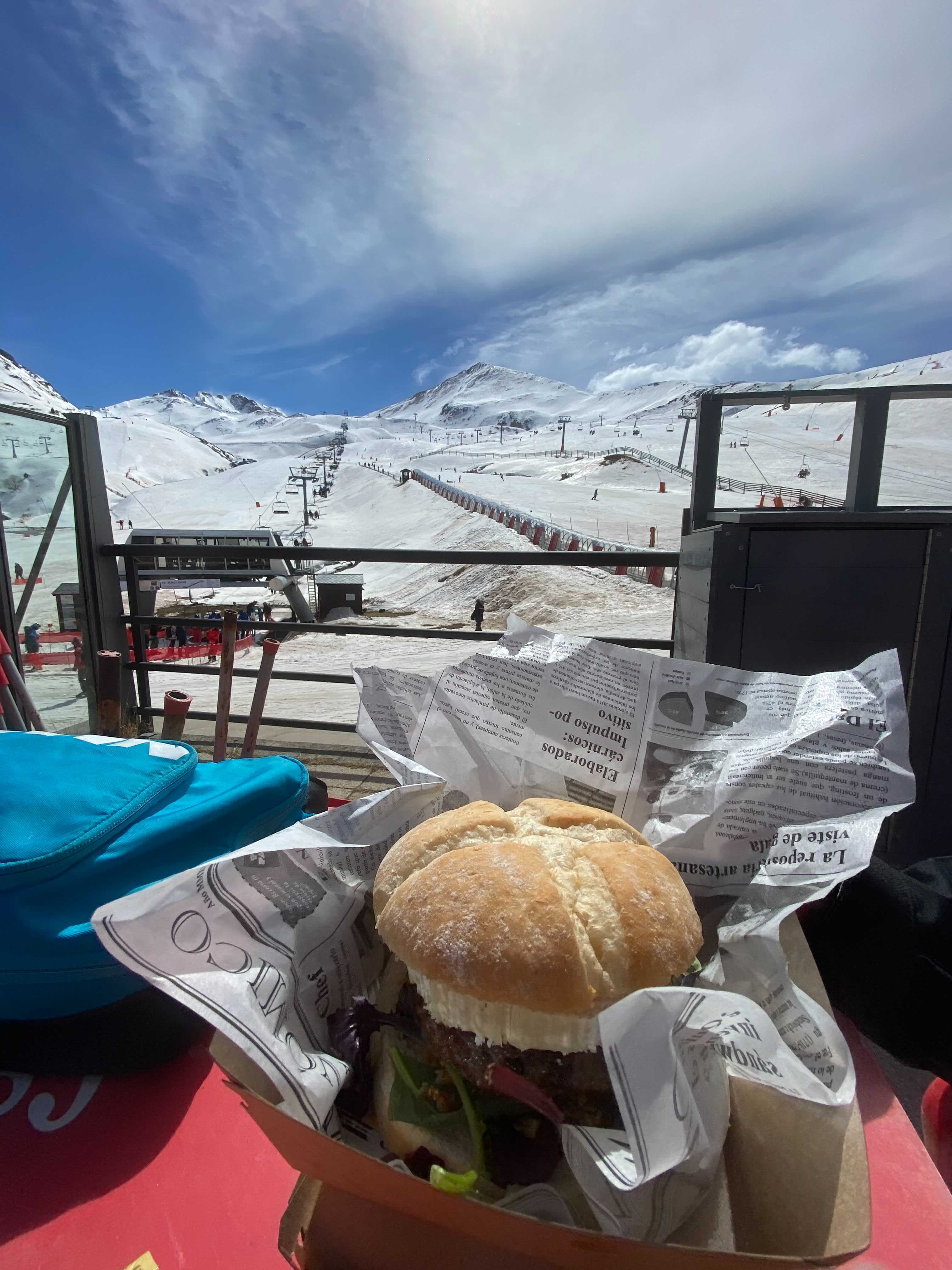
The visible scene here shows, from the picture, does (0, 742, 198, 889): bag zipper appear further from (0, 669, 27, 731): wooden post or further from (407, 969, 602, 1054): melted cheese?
(0, 669, 27, 731): wooden post

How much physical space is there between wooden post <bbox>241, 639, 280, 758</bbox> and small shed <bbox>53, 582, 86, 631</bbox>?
245 cm

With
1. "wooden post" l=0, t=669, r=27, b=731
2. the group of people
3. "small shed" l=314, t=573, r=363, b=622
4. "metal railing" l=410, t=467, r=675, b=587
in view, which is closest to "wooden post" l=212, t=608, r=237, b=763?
"wooden post" l=0, t=669, r=27, b=731

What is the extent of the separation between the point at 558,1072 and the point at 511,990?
148 millimetres

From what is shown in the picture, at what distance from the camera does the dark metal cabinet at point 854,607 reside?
2291mm

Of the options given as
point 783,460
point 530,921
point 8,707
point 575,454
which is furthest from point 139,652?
point 575,454

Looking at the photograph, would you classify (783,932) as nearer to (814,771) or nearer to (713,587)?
(814,771)

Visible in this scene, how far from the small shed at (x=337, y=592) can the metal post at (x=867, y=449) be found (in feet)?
48.6

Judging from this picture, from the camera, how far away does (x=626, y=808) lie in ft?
3.71

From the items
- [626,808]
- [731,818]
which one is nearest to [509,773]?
[626,808]

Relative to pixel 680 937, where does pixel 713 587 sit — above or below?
above

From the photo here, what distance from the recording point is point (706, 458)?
2.92 metres

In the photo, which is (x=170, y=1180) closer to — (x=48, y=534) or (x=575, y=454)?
(x=48, y=534)

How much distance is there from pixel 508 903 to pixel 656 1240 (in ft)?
1.21

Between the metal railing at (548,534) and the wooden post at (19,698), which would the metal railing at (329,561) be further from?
the metal railing at (548,534)
